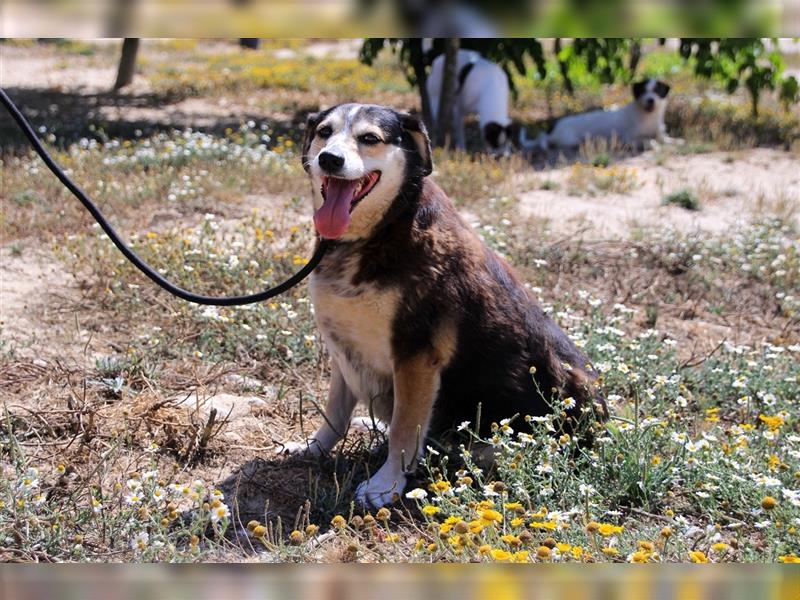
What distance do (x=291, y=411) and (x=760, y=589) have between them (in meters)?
3.45

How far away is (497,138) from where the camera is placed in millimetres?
12141

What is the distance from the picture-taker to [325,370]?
5262mm

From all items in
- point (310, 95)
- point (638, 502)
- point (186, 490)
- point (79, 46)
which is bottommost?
point (638, 502)

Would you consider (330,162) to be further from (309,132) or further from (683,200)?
(683,200)

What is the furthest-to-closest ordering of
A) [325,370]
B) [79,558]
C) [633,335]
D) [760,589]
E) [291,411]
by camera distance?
Answer: [633,335] < [325,370] < [291,411] < [79,558] < [760,589]

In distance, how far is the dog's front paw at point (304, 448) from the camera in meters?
4.30

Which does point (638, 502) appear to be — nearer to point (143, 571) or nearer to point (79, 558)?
point (79, 558)

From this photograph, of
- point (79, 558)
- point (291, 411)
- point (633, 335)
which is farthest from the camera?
point (633, 335)

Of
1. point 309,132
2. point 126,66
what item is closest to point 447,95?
point 126,66

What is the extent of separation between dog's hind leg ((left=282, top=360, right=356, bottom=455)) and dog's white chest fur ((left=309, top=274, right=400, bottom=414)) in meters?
0.23

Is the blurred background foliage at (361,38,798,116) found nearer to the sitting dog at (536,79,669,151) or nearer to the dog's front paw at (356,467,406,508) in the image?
the sitting dog at (536,79,669,151)

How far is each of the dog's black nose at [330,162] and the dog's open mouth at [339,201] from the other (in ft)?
0.29

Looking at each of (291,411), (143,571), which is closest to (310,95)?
(291,411)

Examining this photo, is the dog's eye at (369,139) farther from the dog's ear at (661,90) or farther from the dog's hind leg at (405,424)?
the dog's ear at (661,90)
